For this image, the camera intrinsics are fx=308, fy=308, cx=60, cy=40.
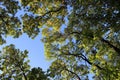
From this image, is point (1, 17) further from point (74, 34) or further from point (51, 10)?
point (74, 34)

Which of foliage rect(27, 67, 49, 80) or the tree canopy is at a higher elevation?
the tree canopy

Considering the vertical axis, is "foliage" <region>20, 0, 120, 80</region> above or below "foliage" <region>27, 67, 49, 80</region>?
above

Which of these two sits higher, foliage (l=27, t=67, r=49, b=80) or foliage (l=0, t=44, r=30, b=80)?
foliage (l=0, t=44, r=30, b=80)

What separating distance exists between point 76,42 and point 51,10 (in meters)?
4.00

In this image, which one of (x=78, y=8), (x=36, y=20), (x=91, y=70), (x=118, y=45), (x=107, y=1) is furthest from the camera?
(x=91, y=70)

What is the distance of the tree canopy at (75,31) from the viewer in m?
22.6

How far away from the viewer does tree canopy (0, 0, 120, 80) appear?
2258cm

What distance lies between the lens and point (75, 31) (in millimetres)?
28672

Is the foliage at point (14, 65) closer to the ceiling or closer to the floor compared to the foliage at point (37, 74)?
closer to the ceiling

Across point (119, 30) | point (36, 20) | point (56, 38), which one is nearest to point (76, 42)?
point (56, 38)

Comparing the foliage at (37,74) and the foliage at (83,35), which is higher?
the foliage at (83,35)

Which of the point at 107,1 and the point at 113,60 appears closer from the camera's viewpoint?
the point at 107,1

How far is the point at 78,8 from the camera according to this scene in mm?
23203

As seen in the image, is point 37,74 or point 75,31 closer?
point 37,74
